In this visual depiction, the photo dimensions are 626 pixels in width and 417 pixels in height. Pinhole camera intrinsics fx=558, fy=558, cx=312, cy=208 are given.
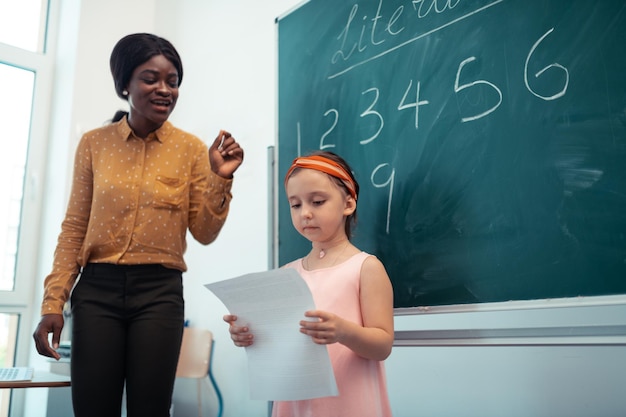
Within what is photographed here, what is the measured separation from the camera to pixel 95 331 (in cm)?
133

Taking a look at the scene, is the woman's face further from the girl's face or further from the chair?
the chair

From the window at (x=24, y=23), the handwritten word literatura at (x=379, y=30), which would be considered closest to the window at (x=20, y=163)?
the window at (x=24, y=23)

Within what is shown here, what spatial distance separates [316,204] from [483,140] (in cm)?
44

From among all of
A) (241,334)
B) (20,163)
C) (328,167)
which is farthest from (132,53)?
(20,163)

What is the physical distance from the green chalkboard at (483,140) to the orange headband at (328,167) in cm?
26

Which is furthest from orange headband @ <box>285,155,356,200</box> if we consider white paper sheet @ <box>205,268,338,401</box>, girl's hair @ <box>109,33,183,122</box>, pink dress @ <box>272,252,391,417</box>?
girl's hair @ <box>109,33,183,122</box>

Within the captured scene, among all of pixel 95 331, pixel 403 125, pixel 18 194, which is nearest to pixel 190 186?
pixel 95 331

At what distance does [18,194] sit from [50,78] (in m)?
0.72

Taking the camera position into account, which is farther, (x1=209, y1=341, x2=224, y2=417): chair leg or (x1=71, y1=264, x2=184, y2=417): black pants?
(x1=209, y1=341, x2=224, y2=417): chair leg

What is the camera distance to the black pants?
131 cm

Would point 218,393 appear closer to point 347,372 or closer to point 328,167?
point 347,372

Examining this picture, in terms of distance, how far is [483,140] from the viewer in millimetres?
1323

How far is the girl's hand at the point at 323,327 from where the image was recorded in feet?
3.27

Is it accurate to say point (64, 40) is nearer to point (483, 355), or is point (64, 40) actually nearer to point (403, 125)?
point (403, 125)
